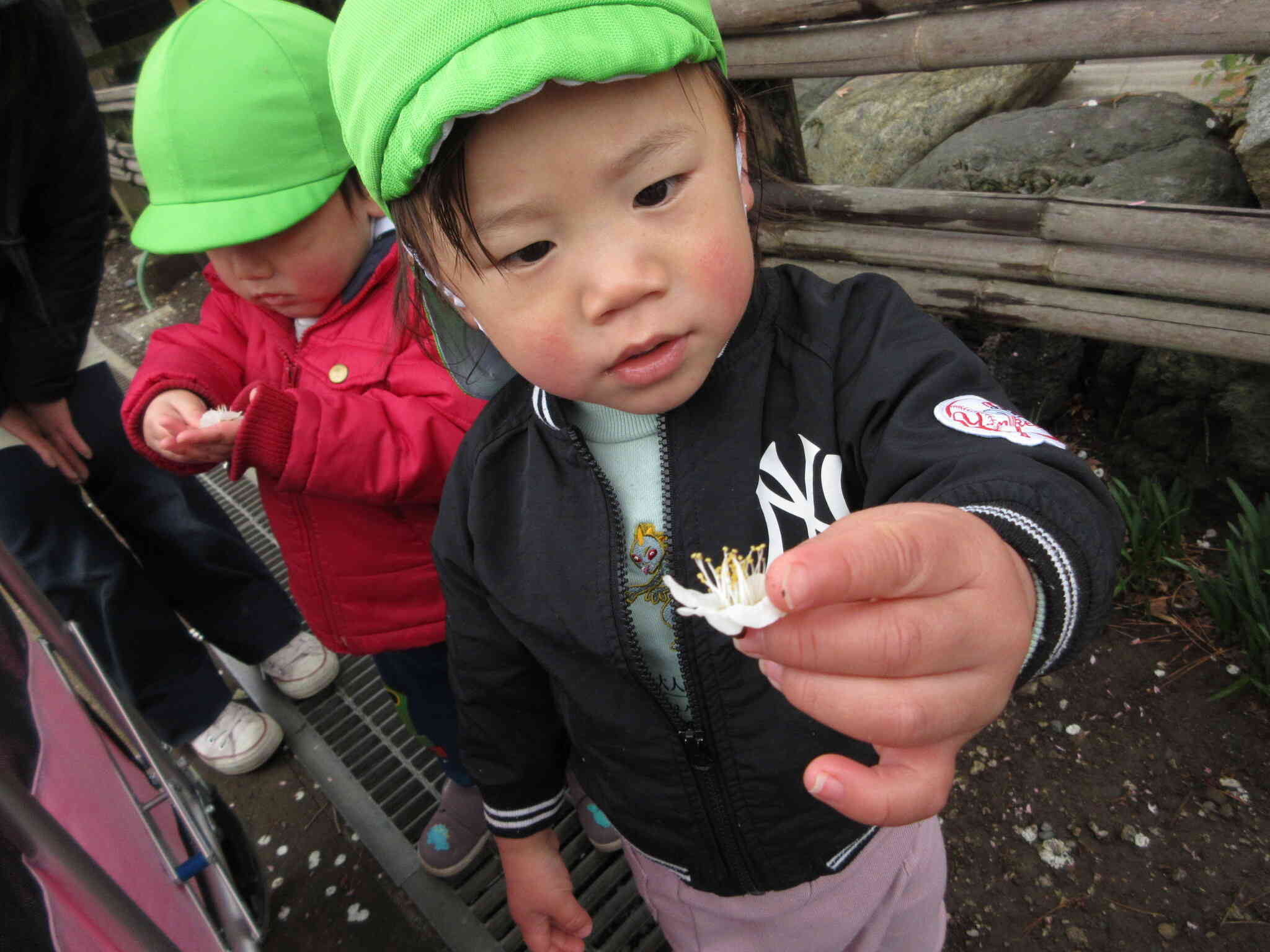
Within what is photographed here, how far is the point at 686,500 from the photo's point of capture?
3.84 ft

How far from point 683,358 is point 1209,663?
2.05 metres

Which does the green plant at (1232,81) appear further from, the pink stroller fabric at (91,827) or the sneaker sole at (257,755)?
the sneaker sole at (257,755)

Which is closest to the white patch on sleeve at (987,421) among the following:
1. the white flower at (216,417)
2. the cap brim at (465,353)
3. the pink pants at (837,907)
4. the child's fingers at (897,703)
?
the child's fingers at (897,703)

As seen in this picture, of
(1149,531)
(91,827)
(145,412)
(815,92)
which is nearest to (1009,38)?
(1149,531)

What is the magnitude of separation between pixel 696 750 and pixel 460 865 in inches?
51.8

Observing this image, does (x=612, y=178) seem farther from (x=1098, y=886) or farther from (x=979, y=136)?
(x=979, y=136)

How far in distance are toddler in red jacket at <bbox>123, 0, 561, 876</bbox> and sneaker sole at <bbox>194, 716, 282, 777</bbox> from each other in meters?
0.99

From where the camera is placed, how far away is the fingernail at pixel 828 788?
66 centimetres

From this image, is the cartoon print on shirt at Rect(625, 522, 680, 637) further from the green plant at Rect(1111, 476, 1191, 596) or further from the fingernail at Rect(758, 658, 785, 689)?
the green plant at Rect(1111, 476, 1191, 596)

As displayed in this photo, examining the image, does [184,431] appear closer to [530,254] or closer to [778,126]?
[530,254]

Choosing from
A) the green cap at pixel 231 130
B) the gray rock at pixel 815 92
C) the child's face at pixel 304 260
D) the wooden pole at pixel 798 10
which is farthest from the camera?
the gray rock at pixel 815 92

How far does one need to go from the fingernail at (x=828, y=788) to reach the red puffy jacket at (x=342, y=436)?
48.1 inches

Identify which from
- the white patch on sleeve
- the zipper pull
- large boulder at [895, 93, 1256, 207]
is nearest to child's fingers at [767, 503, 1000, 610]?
the white patch on sleeve

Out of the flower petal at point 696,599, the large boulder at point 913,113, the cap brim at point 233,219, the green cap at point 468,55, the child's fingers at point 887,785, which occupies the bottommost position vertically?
the large boulder at point 913,113
